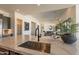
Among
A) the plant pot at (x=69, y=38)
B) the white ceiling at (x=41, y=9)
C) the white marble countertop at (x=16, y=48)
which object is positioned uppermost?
the white ceiling at (x=41, y=9)

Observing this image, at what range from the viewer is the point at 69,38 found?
66.9 inches

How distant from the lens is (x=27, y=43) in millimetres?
1754

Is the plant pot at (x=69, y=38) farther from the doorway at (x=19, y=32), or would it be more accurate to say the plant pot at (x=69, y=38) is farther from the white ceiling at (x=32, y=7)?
the doorway at (x=19, y=32)

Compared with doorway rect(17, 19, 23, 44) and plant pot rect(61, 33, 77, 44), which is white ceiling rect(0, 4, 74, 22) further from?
plant pot rect(61, 33, 77, 44)

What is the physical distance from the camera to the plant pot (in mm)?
1643

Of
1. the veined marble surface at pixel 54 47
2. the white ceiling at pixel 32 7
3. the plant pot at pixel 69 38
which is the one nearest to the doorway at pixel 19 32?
the veined marble surface at pixel 54 47

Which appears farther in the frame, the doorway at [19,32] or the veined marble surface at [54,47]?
the doorway at [19,32]

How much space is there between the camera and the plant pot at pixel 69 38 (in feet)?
5.39

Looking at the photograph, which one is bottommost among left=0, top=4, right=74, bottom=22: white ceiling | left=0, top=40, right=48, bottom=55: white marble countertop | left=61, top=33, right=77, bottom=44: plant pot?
left=0, top=40, right=48, bottom=55: white marble countertop

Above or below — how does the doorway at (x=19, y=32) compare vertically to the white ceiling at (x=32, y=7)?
below

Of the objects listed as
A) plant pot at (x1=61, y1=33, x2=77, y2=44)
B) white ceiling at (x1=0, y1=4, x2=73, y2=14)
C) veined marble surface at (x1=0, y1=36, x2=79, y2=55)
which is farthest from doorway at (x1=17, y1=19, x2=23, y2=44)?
plant pot at (x1=61, y1=33, x2=77, y2=44)

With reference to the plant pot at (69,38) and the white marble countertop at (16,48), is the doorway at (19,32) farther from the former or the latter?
the plant pot at (69,38)
